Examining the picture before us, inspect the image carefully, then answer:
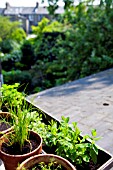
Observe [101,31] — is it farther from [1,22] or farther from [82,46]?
[1,22]

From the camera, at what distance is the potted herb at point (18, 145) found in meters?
1.65

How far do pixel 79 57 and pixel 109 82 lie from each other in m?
3.74

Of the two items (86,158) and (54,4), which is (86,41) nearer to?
(54,4)

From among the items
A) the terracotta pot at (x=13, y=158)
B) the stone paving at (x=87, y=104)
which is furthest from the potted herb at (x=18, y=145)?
the stone paving at (x=87, y=104)

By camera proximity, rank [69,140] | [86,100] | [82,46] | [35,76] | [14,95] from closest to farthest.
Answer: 1. [69,140]
2. [14,95]
3. [86,100]
4. [82,46]
5. [35,76]

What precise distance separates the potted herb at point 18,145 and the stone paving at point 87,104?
0.60 metres

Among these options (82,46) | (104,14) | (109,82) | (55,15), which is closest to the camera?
(109,82)

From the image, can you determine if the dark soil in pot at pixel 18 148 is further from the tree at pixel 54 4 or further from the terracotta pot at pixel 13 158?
the tree at pixel 54 4

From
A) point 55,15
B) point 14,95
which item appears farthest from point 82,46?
point 14,95

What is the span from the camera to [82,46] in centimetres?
844

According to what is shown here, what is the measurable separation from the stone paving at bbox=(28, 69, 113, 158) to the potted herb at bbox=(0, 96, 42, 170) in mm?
603

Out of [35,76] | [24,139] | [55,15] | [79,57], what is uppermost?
[55,15]

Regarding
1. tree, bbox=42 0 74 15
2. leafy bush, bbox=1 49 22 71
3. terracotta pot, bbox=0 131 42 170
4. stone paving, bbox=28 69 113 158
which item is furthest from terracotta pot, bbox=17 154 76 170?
leafy bush, bbox=1 49 22 71

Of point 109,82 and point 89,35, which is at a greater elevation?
point 89,35
